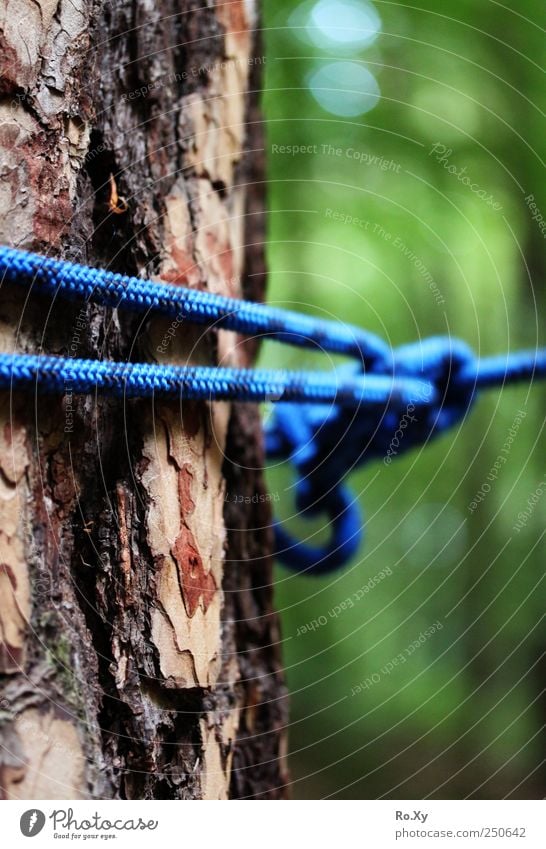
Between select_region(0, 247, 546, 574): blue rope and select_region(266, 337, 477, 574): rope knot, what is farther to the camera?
select_region(266, 337, 477, 574): rope knot

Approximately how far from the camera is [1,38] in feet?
0.81

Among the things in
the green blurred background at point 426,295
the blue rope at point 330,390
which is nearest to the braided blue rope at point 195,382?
the blue rope at point 330,390

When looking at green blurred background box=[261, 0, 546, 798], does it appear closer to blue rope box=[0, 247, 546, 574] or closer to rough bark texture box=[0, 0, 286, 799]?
blue rope box=[0, 247, 546, 574]

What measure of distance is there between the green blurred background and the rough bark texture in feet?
0.64

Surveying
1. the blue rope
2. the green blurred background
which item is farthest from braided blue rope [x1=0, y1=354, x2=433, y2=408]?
the green blurred background

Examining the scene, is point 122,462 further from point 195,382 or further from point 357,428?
point 357,428

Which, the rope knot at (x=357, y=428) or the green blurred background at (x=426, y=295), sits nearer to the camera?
the rope knot at (x=357, y=428)

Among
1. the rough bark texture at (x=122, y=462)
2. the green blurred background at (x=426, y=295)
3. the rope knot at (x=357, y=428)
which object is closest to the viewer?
the rough bark texture at (x=122, y=462)

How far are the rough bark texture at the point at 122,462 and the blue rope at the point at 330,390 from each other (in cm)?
1

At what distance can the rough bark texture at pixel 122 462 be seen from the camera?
0.24 m

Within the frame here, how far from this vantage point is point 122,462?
270 millimetres

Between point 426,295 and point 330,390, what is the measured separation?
3.07 feet

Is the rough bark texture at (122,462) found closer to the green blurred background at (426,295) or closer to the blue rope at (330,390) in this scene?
the blue rope at (330,390)

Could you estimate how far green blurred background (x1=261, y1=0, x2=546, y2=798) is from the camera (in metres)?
0.89
